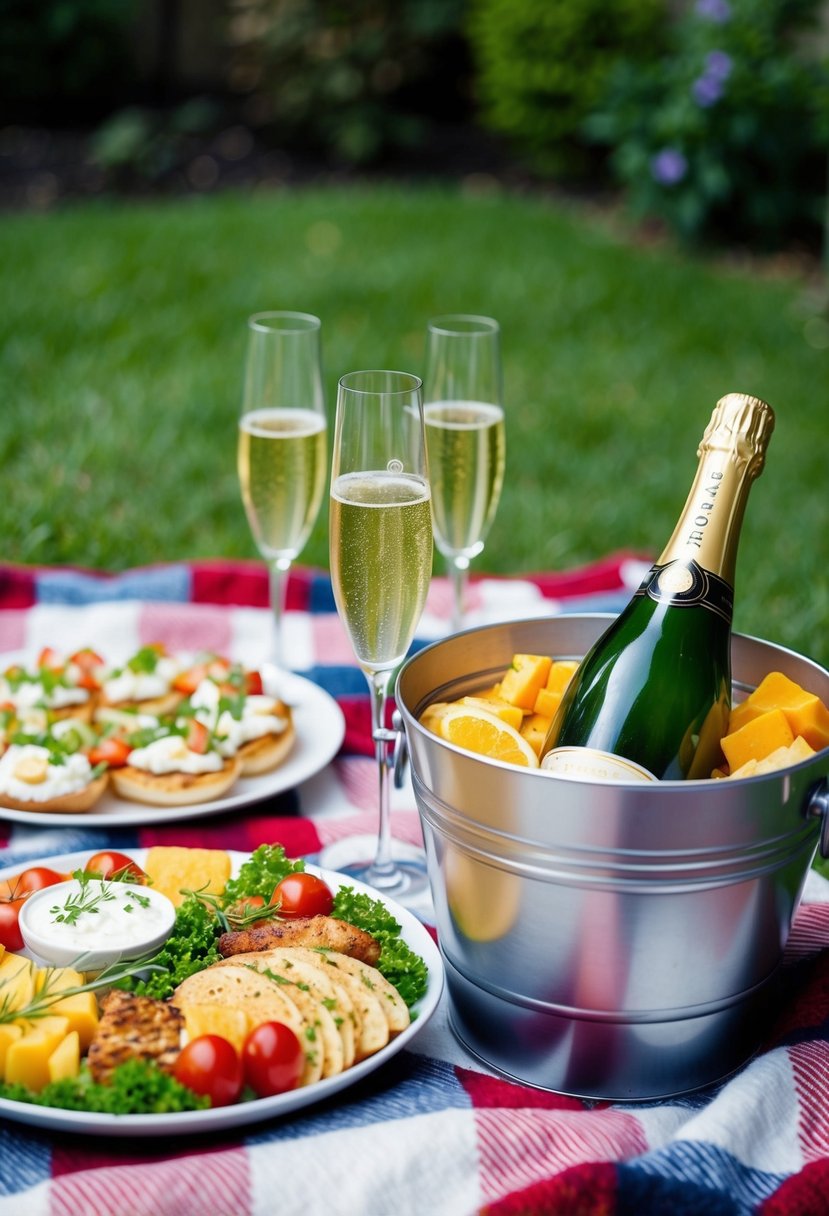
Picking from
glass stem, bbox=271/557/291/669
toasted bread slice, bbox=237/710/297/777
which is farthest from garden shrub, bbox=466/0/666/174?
toasted bread slice, bbox=237/710/297/777

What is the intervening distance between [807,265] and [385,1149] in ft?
24.6

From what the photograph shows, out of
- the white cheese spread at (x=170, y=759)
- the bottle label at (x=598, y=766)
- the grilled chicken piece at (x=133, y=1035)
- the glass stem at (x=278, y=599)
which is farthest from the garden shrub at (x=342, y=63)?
the grilled chicken piece at (x=133, y=1035)

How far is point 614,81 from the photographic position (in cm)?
800

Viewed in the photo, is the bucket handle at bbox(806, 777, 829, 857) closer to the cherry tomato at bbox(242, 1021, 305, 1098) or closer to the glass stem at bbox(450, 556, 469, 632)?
the cherry tomato at bbox(242, 1021, 305, 1098)

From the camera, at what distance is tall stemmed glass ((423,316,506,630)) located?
2.28 m

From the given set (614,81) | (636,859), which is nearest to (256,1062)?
(636,859)

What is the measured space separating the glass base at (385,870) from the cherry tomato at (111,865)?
342 millimetres

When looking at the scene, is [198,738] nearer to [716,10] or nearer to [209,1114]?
[209,1114]

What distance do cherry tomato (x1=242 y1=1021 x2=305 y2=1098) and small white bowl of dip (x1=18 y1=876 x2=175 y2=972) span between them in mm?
232

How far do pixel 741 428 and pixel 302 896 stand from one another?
793mm

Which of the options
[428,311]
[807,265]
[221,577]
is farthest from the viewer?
[807,265]

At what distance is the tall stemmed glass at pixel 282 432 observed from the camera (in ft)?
7.65

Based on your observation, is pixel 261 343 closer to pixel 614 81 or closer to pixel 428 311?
pixel 428 311

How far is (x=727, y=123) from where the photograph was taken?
752cm
